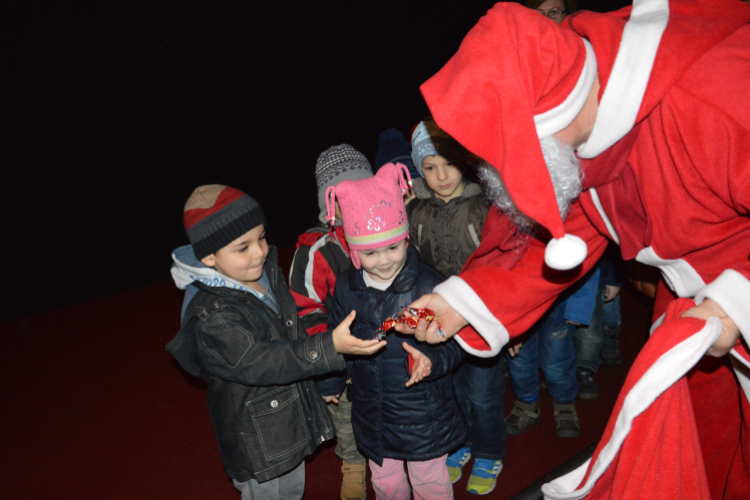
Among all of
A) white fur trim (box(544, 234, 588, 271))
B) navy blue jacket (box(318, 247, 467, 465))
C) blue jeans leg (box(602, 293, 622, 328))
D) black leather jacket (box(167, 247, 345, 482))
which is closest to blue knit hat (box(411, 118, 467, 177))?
navy blue jacket (box(318, 247, 467, 465))

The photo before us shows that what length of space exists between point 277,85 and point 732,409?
180 inches

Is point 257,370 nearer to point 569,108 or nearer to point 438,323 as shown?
point 438,323

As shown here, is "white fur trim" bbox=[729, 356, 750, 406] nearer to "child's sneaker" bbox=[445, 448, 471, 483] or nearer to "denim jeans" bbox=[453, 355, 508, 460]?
"denim jeans" bbox=[453, 355, 508, 460]

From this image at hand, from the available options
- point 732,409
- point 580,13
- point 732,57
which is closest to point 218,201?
point 580,13

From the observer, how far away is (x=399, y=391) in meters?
1.54

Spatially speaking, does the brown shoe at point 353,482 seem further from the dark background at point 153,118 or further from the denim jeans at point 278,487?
the dark background at point 153,118

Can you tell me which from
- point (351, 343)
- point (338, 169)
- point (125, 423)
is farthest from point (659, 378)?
point (125, 423)

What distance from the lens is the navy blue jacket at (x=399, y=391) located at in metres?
1.52

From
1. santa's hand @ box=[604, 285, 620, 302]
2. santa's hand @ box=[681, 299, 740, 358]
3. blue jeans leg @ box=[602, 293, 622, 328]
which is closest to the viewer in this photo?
santa's hand @ box=[681, 299, 740, 358]

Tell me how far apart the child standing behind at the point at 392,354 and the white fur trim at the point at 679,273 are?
61 cm

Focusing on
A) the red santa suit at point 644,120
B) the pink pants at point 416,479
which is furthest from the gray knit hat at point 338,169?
the red santa suit at point 644,120

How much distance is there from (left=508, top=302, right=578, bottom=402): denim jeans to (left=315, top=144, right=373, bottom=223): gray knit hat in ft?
3.29

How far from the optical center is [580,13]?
996 mm

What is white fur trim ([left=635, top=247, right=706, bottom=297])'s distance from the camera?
1.06 metres
